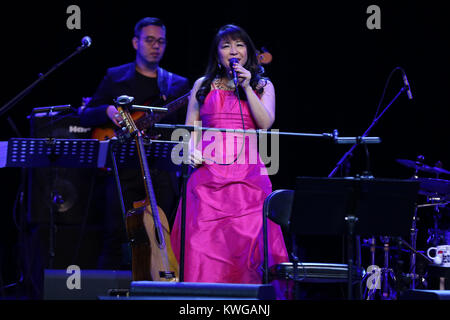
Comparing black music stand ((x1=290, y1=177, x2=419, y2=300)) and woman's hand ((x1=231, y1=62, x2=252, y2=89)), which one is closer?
black music stand ((x1=290, y1=177, x2=419, y2=300))

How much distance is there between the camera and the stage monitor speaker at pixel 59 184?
501 cm

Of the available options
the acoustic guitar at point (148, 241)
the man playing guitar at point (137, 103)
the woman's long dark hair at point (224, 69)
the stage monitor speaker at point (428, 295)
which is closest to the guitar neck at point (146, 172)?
the acoustic guitar at point (148, 241)

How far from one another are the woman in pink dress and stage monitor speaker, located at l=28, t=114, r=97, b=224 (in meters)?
1.67

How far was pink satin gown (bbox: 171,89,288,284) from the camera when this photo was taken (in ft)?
11.3

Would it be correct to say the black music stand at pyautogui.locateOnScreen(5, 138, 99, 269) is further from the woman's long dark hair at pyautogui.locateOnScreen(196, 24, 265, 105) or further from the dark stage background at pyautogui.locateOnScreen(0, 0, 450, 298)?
the dark stage background at pyautogui.locateOnScreen(0, 0, 450, 298)

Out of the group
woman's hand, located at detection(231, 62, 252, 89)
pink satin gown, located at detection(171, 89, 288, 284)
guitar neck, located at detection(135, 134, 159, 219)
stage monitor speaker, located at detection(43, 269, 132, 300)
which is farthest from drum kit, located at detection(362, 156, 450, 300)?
stage monitor speaker, located at detection(43, 269, 132, 300)

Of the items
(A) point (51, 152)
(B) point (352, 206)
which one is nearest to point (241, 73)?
(B) point (352, 206)

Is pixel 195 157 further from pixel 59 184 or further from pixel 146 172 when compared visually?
pixel 59 184

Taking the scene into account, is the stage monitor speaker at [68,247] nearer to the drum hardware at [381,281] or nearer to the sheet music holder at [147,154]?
the sheet music holder at [147,154]

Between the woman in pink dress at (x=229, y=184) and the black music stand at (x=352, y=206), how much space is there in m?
0.76

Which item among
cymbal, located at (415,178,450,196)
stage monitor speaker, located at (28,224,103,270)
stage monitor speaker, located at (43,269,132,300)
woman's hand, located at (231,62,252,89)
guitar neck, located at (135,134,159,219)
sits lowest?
stage monitor speaker, located at (28,224,103,270)
